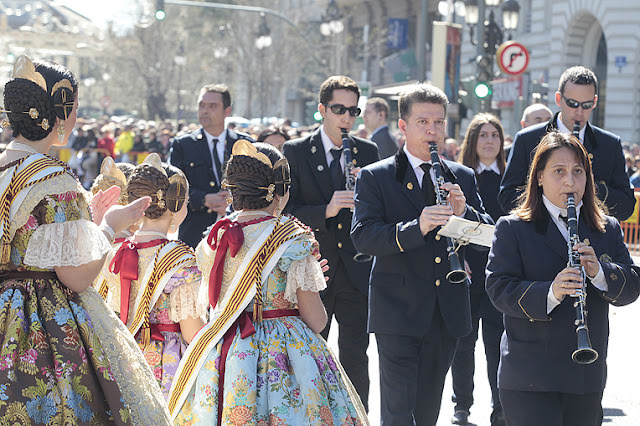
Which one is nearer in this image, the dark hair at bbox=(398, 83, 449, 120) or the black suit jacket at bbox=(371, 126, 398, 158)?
the dark hair at bbox=(398, 83, 449, 120)

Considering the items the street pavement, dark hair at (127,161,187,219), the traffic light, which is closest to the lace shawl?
dark hair at (127,161,187,219)

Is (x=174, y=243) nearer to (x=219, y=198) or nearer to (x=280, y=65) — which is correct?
(x=219, y=198)

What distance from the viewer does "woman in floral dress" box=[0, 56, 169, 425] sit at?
4.09 metres

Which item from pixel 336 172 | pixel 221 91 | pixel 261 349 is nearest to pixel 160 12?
pixel 221 91

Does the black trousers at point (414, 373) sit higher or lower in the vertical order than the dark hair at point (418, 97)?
lower

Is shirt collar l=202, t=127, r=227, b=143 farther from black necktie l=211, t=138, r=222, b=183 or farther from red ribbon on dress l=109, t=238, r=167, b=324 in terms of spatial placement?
red ribbon on dress l=109, t=238, r=167, b=324

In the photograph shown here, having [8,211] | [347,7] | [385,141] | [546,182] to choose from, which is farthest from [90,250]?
[347,7]

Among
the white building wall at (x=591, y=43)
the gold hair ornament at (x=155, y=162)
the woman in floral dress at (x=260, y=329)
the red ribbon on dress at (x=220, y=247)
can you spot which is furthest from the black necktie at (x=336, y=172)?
the white building wall at (x=591, y=43)

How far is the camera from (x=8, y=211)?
422cm

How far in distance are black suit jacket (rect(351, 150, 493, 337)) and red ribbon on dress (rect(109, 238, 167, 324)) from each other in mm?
1140

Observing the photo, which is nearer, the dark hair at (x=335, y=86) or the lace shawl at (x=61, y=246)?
the lace shawl at (x=61, y=246)

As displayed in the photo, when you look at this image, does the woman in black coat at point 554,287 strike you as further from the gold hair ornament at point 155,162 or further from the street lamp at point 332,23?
the street lamp at point 332,23

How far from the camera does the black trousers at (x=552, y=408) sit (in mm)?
4891

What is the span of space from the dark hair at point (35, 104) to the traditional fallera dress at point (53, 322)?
0.14m
